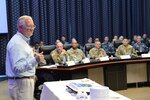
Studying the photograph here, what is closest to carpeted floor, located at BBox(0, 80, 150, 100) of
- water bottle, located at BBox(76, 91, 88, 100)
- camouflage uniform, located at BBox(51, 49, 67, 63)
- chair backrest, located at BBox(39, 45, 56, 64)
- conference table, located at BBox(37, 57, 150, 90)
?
conference table, located at BBox(37, 57, 150, 90)

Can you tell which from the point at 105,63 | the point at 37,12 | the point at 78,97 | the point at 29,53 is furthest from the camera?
the point at 37,12

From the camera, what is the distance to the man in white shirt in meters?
2.76

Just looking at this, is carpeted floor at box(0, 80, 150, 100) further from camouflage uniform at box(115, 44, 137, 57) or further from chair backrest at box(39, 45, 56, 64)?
camouflage uniform at box(115, 44, 137, 57)

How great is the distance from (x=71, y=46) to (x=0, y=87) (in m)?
2.23

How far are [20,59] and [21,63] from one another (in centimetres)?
4

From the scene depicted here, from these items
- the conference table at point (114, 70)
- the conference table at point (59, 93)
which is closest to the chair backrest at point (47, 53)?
the conference table at point (114, 70)

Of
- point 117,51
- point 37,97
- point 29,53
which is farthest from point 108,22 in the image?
point 29,53

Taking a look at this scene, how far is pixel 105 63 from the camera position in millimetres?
6793

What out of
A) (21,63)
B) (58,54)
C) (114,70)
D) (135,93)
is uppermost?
(21,63)

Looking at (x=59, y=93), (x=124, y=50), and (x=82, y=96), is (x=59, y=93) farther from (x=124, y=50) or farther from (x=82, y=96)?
(x=124, y=50)

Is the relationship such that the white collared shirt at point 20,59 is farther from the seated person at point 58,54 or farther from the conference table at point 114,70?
the seated person at point 58,54

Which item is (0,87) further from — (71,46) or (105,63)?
(105,63)

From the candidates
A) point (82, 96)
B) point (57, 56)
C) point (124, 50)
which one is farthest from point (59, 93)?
point (124, 50)

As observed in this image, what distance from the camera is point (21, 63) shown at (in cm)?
275
